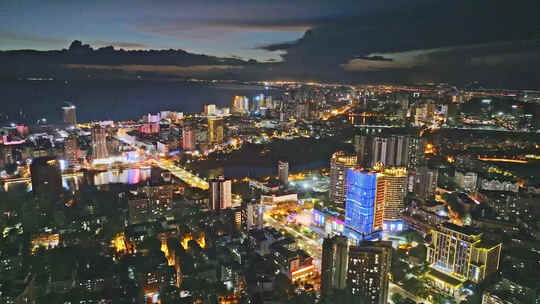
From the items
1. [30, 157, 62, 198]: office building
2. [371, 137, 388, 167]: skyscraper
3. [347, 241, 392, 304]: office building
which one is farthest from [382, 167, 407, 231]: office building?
[30, 157, 62, 198]: office building

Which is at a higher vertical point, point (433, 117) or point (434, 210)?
point (433, 117)

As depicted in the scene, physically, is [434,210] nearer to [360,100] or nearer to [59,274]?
[59,274]

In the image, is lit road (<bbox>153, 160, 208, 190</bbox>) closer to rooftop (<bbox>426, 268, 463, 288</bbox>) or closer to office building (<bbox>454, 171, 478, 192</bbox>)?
rooftop (<bbox>426, 268, 463, 288</bbox>)

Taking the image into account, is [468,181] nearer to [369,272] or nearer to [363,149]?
[363,149]

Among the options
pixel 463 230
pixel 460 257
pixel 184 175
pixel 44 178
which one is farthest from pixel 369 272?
pixel 44 178

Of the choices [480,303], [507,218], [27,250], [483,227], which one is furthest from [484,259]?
[27,250]

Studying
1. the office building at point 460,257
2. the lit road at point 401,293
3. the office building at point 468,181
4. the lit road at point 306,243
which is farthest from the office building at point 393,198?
the office building at point 468,181
